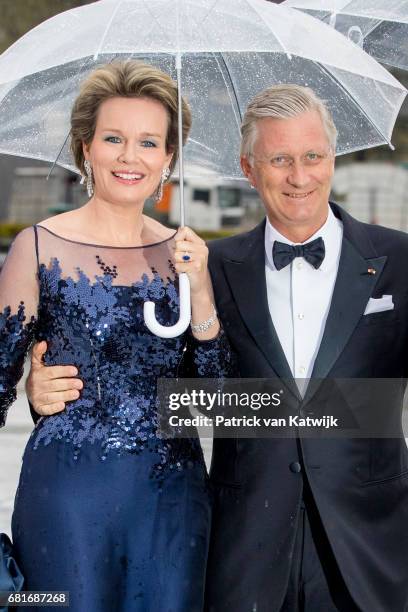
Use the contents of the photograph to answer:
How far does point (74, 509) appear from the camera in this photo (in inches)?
117

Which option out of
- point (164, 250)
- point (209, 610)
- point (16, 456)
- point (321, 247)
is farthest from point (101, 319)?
point (16, 456)

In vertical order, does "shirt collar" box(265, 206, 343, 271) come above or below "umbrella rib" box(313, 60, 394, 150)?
below

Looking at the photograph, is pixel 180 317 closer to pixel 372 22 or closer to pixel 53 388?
pixel 53 388

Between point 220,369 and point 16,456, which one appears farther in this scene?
point 16,456

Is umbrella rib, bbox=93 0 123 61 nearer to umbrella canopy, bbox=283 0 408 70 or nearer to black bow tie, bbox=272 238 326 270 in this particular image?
black bow tie, bbox=272 238 326 270

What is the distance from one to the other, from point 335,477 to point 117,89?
4.20 feet

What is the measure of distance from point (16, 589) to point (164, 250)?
1.09 meters

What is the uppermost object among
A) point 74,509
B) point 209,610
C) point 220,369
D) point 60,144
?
point 60,144

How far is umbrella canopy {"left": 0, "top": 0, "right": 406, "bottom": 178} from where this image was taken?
2936 mm

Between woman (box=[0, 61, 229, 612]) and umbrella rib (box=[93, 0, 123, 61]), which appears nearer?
umbrella rib (box=[93, 0, 123, 61])

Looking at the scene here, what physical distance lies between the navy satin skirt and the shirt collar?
28.5 inches

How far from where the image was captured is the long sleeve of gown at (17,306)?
3.03 m

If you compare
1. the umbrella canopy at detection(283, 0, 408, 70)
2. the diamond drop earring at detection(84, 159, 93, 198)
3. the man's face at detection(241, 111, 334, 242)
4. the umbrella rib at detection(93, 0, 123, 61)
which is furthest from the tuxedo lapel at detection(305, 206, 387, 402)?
the umbrella canopy at detection(283, 0, 408, 70)

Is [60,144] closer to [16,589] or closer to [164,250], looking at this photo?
[164,250]
